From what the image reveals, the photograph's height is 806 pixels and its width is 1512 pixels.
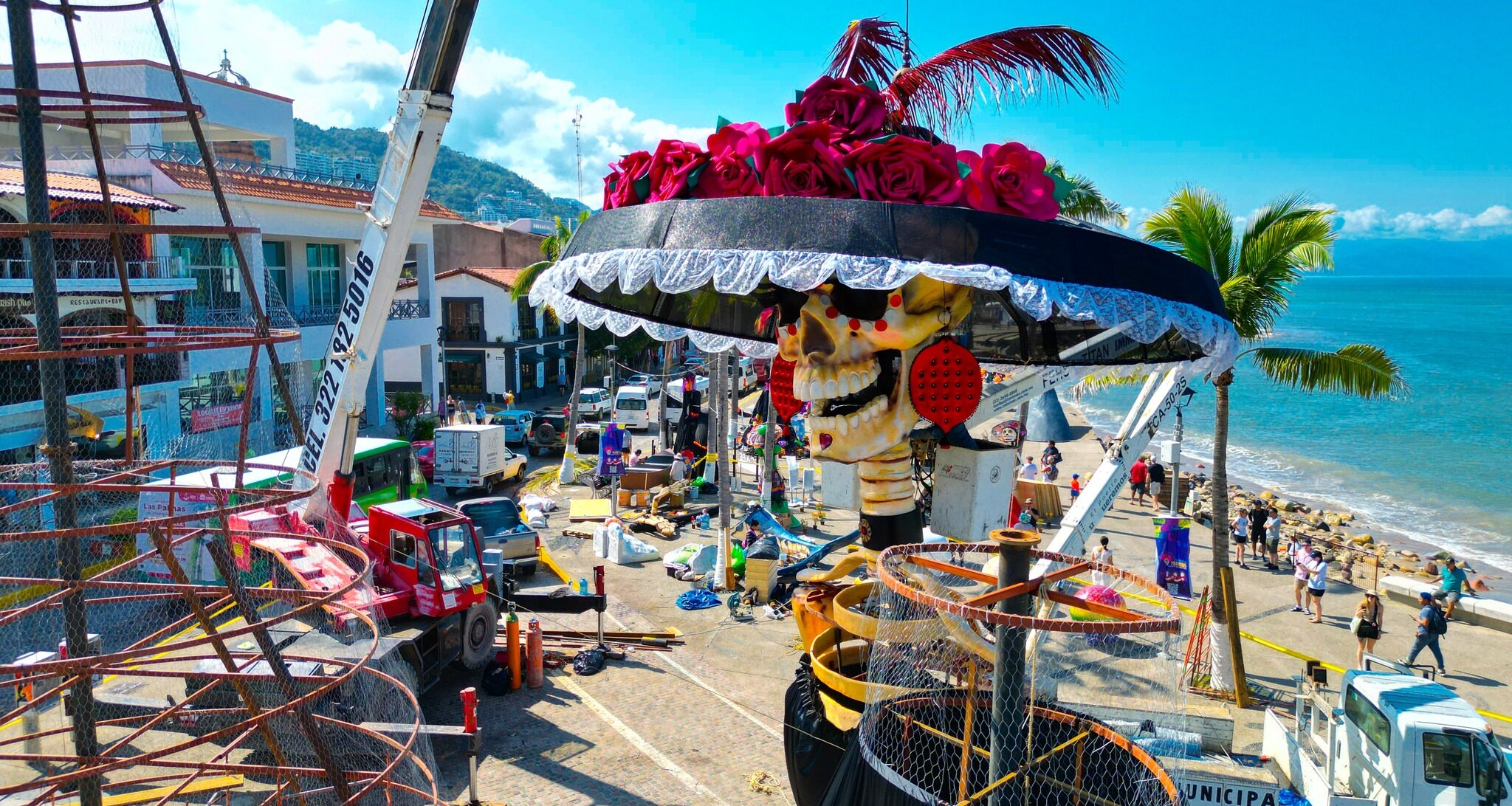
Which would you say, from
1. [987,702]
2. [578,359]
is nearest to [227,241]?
[578,359]

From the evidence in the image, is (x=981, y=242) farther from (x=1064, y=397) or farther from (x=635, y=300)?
(x=1064, y=397)

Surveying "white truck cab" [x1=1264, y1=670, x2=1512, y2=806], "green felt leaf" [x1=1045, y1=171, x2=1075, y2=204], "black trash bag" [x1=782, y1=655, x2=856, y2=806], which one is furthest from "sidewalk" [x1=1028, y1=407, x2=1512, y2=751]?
"green felt leaf" [x1=1045, y1=171, x2=1075, y2=204]

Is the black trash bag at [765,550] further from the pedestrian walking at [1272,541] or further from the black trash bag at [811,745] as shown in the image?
the pedestrian walking at [1272,541]

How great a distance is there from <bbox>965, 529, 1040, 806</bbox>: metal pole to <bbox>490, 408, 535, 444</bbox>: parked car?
3082 centimetres

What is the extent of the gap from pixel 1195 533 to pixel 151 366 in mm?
24603

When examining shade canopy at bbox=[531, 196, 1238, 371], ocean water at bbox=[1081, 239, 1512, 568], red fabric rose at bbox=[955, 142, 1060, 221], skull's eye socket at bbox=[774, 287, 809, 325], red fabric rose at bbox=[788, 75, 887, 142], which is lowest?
ocean water at bbox=[1081, 239, 1512, 568]

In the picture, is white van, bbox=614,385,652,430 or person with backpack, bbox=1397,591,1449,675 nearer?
person with backpack, bbox=1397,591,1449,675

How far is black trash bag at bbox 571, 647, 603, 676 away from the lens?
14125mm

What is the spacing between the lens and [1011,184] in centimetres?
577

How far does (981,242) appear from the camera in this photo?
542cm

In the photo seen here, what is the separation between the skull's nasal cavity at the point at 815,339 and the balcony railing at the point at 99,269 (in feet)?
32.8

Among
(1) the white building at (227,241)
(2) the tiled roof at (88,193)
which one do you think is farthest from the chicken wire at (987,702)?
(2) the tiled roof at (88,193)

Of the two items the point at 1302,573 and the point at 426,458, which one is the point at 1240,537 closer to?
the point at 1302,573

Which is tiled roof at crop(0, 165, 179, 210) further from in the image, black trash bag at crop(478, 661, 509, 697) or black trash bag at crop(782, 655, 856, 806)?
black trash bag at crop(782, 655, 856, 806)
